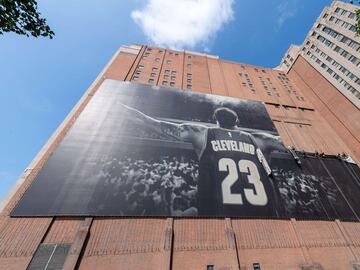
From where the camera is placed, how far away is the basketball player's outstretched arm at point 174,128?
642 inches

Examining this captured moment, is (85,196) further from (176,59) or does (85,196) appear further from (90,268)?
(176,59)

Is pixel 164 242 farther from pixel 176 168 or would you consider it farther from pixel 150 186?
pixel 176 168

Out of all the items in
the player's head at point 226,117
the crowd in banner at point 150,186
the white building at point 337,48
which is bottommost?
the crowd in banner at point 150,186

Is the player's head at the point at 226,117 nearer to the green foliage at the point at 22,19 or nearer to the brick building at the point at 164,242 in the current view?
the brick building at the point at 164,242

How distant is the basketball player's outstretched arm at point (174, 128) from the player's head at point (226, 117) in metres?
2.39

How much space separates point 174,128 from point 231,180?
6.93 m

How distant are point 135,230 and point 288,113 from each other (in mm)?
25114

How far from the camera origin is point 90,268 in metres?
9.19

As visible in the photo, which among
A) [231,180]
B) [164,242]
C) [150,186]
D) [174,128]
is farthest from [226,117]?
[164,242]

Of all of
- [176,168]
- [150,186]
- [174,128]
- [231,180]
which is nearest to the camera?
[150,186]

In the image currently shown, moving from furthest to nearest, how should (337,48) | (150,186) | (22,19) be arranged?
1. (337,48)
2. (150,186)
3. (22,19)

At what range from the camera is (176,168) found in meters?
13.9

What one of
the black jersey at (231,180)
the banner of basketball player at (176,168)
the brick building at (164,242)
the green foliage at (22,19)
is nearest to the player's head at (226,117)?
the banner of basketball player at (176,168)

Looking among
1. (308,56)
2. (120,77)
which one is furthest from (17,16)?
(308,56)
